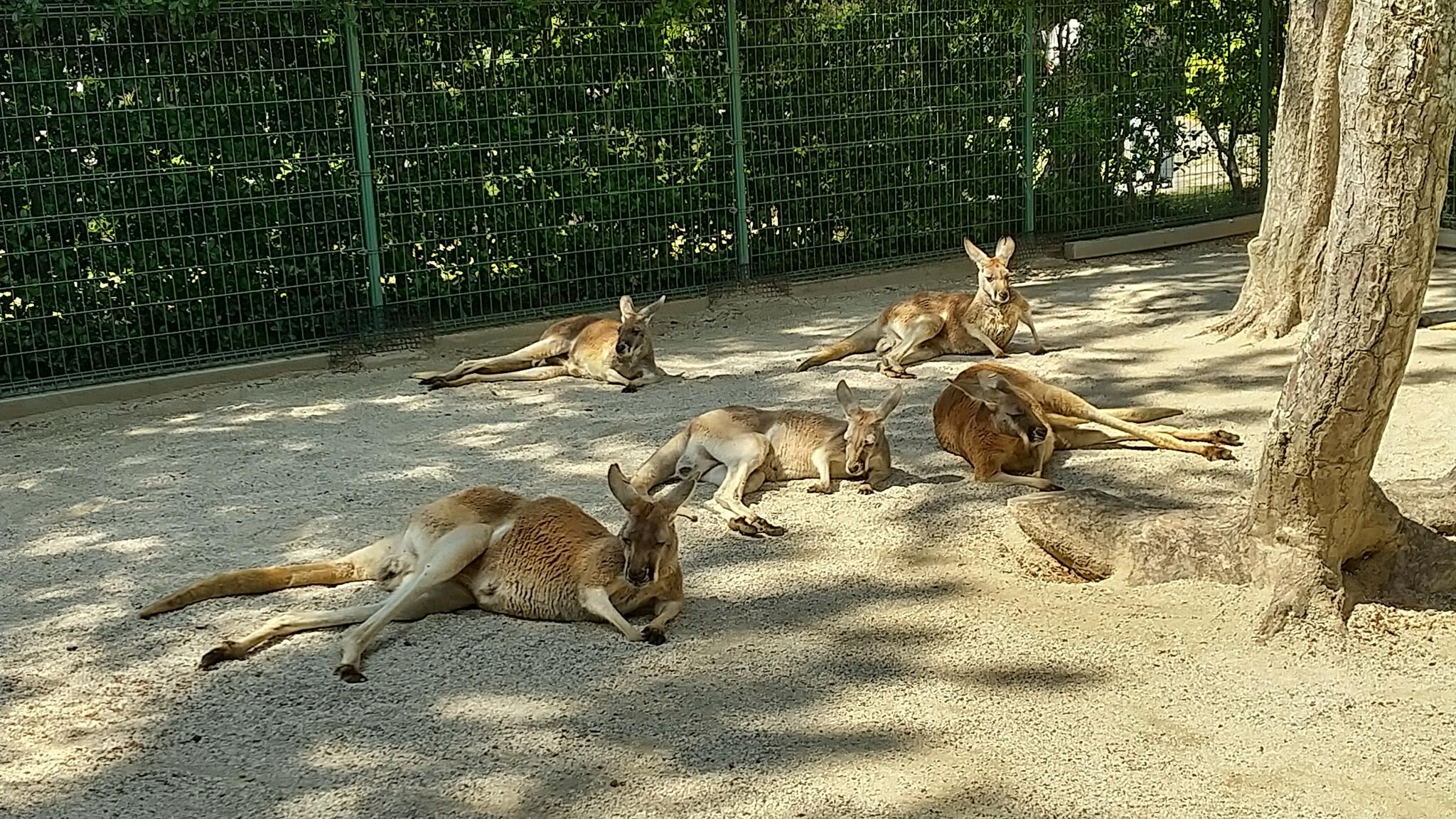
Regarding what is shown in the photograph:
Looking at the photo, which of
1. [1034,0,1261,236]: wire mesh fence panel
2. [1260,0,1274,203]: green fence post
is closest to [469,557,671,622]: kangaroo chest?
[1034,0,1261,236]: wire mesh fence panel

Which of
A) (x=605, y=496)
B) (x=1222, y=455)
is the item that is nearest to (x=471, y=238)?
(x=605, y=496)

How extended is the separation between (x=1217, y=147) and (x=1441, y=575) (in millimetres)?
9531

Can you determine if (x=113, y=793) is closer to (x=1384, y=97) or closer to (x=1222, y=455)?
(x=1384, y=97)

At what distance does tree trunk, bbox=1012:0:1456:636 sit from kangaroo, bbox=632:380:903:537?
140 centimetres

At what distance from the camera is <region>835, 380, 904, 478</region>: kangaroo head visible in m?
6.21

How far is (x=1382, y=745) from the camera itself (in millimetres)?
3711

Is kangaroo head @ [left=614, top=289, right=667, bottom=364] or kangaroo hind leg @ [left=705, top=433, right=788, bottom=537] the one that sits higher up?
kangaroo head @ [left=614, top=289, right=667, bottom=364]

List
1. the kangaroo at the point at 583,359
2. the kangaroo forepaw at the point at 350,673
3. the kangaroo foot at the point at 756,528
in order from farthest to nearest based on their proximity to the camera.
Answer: the kangaroo at the point at 583,359, the kangaroo foot at the point at 756,528, the kangaroo forepaw at the point at 350,673

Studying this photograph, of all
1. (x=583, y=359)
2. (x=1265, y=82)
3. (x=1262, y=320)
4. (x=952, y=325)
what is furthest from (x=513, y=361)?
(x=1265, y=82)

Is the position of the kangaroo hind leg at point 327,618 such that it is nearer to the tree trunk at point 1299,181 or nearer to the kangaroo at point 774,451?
the kangaroo at point 774,451

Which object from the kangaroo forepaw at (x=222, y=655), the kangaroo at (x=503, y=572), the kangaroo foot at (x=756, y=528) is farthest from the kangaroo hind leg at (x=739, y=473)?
the kangaroo forepaw at (x=222, y=655)

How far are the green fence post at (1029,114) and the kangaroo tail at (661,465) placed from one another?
6.80 m

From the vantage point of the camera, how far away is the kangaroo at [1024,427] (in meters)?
6.25

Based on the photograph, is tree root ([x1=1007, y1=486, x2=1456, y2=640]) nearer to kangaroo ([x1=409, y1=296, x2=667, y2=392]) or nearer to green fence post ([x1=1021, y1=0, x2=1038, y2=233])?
kangaroo ([x1=409, y1=296, x2=667, y2=392])
